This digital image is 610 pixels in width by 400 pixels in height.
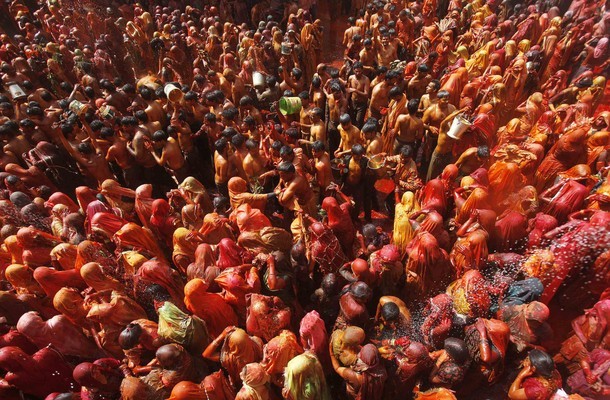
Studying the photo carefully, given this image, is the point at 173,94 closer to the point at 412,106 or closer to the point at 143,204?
the point at 143,204

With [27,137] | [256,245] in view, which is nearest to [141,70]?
[27,137]

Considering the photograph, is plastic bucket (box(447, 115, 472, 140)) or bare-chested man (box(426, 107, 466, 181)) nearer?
plastic bucket (box(447, 115, 472, 140))

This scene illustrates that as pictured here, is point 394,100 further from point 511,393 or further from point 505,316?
point 511,393

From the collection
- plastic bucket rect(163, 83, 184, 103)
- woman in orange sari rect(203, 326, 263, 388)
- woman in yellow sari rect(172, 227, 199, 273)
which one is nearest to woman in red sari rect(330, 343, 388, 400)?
woman in orange sari rect(203, 326, 263, 388)

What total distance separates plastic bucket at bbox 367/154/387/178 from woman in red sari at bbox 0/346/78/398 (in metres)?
5.04

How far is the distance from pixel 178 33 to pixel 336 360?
10.2m

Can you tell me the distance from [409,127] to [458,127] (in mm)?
913

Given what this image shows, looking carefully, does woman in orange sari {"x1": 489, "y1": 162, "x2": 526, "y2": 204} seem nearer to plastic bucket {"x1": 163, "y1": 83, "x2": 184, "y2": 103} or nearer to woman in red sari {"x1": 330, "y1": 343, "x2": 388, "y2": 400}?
woman in red sari {"x1": 330, "y1": 343, "x2": 388, "y2": 400}

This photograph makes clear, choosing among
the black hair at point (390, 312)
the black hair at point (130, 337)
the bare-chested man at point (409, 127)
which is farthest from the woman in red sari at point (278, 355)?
the bare-chested man at point (409, 127)

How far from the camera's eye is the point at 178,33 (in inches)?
426

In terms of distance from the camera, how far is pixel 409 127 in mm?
6969

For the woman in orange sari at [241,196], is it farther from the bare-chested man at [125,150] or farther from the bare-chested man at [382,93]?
the bare-chested man at [382,93]

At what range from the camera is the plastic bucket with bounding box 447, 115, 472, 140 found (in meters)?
6.32

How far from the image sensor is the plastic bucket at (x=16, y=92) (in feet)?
26.7
